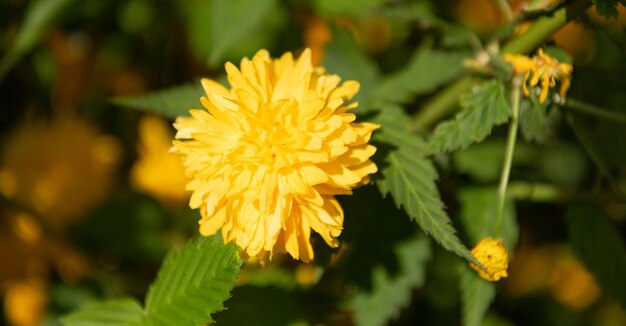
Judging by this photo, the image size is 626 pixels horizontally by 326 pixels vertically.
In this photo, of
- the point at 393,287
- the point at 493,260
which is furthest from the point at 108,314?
the point at 493,260

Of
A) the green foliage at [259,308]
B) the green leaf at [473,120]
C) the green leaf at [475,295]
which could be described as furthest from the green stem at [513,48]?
the green foliage at [259,308]

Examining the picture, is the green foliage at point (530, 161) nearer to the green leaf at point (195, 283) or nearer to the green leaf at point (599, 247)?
the green leaf at point (599, 247)

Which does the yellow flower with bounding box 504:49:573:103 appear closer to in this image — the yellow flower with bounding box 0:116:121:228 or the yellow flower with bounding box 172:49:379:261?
the yellow flower with bounding box 172:49:379:261

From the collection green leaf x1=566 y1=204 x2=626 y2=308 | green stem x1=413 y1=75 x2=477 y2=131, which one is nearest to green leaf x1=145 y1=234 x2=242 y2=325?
green stem x1=413 y1=75 x2=477 y2=131

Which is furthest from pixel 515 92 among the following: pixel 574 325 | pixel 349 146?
pixel 574 325

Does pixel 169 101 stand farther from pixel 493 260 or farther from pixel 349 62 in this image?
pixel 493 260

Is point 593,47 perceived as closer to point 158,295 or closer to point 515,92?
point 515,92
